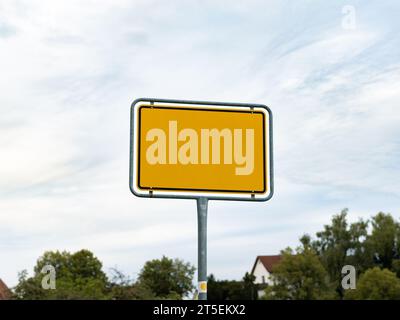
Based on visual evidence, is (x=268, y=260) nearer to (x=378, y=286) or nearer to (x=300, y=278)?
(x=300, y=278)

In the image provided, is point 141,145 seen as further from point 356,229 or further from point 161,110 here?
point 356,229

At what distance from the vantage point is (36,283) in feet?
154

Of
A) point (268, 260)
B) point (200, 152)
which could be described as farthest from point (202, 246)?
point (268, 260)

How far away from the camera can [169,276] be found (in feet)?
273

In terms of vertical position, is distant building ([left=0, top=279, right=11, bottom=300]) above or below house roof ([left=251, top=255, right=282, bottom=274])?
below

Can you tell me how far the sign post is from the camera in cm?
662

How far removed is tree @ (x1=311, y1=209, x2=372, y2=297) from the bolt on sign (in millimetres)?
73318

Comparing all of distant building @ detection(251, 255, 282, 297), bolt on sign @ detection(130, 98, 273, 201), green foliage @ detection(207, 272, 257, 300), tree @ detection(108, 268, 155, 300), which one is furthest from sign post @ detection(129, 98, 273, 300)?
distant building @ detection(251, 255, 282, 297)

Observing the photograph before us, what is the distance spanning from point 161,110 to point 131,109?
33cm

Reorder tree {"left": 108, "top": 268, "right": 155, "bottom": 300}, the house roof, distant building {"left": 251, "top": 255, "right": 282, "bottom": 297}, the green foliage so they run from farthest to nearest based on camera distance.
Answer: the house roof < distant building {"left": 251, "top": 255, "right": 282, "bottom": 297} < the green foliage < tree {"left": 108, "top": 268, "right": 155, "bottom": 300}

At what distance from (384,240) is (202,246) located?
7997 cm

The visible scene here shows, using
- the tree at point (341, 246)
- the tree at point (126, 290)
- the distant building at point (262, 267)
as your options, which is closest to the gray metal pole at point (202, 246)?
the tree at point (126, 290)

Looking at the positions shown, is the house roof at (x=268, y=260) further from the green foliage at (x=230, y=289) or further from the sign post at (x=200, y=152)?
the sign post at (x=200, y=152)

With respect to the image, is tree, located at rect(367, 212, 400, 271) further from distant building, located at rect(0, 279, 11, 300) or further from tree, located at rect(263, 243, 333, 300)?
distant building, located at rect(0, 279, 11, 300)
